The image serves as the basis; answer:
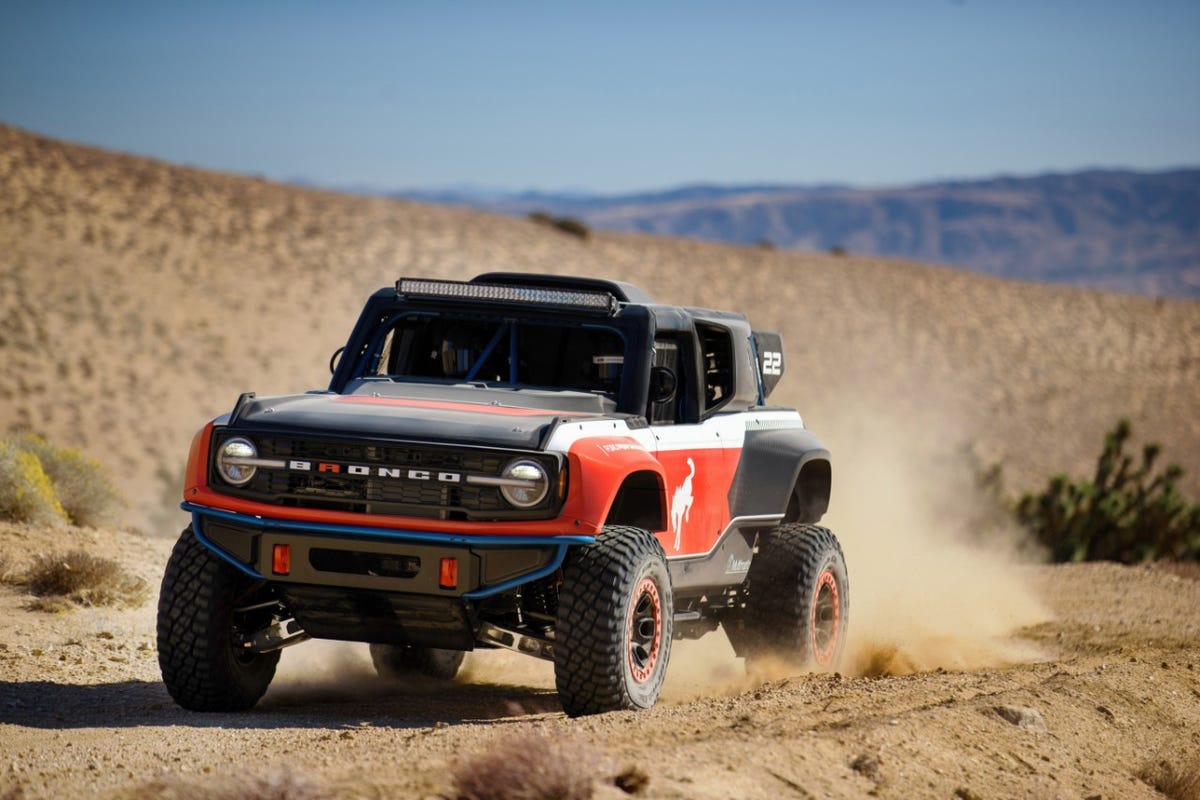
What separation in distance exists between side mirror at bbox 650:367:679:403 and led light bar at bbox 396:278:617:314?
445 mm

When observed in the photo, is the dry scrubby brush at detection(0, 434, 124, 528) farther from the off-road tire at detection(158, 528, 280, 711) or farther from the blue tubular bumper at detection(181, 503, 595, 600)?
the blue tubular bumper at detection(181, 503, 595, 600)

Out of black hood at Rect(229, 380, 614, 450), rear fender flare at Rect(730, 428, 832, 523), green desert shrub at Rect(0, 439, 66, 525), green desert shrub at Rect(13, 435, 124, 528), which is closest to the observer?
black hood at Rect(229, 380, 614, 450)

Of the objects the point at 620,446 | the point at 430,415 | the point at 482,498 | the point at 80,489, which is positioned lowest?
the point at 80,489

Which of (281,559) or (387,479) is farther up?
(387,479)

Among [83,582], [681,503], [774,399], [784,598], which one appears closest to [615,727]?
[681,503]

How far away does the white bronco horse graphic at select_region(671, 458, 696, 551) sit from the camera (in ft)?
29.0

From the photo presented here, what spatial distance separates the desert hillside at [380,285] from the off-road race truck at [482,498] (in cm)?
1761

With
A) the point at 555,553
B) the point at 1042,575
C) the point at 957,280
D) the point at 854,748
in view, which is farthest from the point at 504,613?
the point at 957,280

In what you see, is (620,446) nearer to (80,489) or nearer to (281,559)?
(281,559)

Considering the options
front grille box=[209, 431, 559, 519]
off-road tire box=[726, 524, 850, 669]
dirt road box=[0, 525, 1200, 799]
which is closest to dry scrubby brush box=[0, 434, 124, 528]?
dirt road box=[0, 525, 1200, 799]

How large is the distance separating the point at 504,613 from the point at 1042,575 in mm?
10985

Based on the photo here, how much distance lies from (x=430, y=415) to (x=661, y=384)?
171 cm

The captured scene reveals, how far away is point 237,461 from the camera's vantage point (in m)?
7.96

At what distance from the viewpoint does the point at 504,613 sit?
8.30 meters
